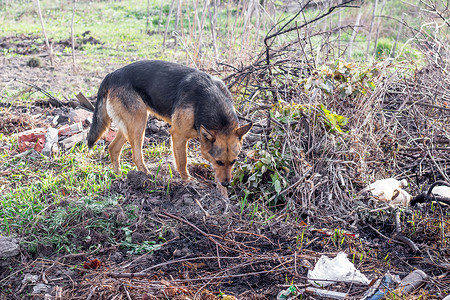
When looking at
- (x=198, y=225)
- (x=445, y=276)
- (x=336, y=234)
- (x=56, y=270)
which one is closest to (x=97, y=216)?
(x=56, y=270)

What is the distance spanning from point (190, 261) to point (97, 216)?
1.04 metres

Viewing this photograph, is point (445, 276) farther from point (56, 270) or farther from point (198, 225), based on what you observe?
point (56, 270)

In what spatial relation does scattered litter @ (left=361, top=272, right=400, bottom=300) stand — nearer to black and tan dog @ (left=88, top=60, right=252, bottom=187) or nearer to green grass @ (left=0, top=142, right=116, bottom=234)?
black and tan dog @ (left=88, top=60, right=252, bottom=187)

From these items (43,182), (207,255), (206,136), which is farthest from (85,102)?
(207,255)

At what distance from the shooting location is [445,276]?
3.25 meters

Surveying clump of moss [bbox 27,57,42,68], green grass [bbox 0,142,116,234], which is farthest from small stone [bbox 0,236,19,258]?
clump of moss [bbox 27,57,42,68]

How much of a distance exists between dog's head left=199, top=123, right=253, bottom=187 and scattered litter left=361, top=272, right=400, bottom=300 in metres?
1.92

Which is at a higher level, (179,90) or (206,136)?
(179,90)

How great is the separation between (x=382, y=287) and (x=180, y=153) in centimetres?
274

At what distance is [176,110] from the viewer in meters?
4.83

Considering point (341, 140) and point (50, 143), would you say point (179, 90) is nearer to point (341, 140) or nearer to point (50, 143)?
point (341, 140)

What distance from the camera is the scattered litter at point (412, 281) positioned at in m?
2.99

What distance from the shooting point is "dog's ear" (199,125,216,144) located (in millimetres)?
4352

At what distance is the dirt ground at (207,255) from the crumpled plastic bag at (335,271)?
72mm
